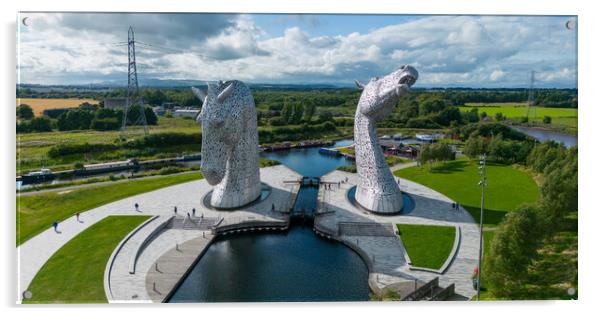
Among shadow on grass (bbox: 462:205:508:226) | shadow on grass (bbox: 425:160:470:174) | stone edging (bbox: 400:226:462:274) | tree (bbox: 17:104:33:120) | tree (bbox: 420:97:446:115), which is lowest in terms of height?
stone edging (bbox: 400:226:462:274)

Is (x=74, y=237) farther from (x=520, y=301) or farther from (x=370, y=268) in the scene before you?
(x=520, y=301)

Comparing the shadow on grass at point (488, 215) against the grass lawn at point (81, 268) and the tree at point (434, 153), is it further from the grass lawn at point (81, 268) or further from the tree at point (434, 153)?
the grass lawn at point (81, 268)

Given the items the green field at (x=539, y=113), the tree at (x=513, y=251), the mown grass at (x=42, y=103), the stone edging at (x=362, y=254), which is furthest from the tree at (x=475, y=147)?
the mown grass at (x=42, y=103)

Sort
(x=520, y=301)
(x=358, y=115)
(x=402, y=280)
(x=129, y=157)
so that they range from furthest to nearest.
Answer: (x=129, y=157) → (x=358, y=115) → (x=402, y=280) → (x=520, y=301)

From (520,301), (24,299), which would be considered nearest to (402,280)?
(520,301)

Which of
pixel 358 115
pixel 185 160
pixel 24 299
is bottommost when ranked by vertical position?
pixel 24 299

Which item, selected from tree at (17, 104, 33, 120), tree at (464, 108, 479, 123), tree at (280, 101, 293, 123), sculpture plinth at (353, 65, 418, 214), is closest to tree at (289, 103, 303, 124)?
tree at (280, 101, 293, 123)

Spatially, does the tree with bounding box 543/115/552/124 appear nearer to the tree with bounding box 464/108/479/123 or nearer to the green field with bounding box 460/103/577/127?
the green field with bounding box 460/103/577/127
